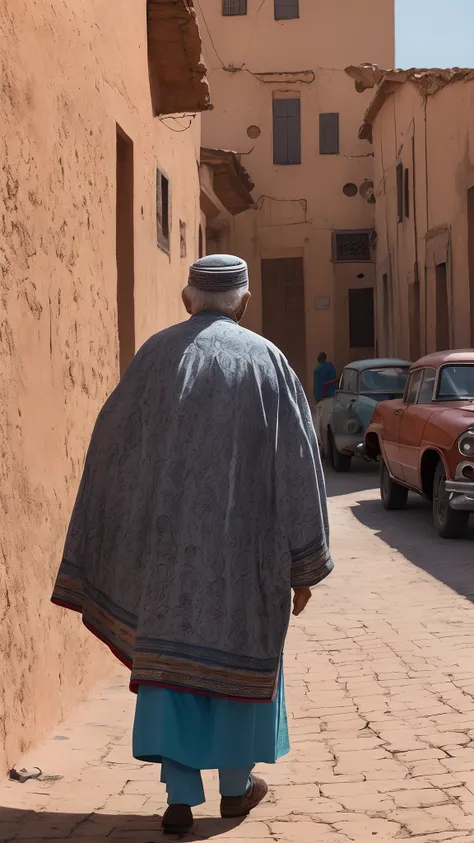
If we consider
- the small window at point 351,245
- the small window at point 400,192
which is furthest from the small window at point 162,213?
the small window at point 351,245

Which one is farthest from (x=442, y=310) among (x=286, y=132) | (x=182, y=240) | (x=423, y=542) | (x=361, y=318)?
(x=423, y=542)

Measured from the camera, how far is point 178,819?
3676mm

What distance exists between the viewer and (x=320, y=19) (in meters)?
28.8

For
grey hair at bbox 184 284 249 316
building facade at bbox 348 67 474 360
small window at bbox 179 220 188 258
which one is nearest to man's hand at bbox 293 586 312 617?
grey hair at bbox 184 284 249 316

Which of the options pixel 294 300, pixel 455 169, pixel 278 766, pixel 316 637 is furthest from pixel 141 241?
pixel 294 300

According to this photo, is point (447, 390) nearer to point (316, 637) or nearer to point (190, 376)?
point (316, 637)

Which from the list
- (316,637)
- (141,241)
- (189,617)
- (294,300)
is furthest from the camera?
(294,300)

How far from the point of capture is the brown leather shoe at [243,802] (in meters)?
3.86

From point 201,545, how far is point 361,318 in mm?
25302

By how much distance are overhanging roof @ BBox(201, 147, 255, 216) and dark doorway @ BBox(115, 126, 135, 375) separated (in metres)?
10.1

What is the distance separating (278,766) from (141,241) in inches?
170

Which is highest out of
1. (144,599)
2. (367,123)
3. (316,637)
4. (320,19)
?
(320,19)

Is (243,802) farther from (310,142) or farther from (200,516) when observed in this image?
(310,142)

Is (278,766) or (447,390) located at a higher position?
(447,390)
